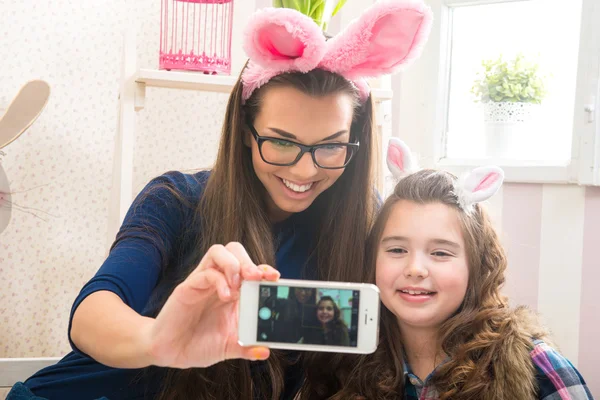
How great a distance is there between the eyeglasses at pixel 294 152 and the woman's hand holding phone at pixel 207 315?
335mm

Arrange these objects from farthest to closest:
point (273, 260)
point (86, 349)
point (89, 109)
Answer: point (89, 109) < point (273, 260) < point (86, 349)

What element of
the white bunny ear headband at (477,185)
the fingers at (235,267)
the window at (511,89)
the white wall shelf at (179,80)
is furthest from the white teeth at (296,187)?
the window at (511,89)

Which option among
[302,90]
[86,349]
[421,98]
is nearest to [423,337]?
[302,90]

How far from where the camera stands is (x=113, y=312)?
90 centimetres

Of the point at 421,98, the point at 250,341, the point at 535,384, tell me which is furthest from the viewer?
the point at 421,98

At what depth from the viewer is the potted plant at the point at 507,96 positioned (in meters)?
2.04

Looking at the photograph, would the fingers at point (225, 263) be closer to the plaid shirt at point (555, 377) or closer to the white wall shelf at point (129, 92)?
the plaid shirt at point (555, 377)

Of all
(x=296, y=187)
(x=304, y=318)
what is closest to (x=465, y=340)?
(x=296, y=187)

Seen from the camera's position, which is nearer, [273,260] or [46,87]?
[273,260]

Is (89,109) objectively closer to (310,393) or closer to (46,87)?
(46,87)

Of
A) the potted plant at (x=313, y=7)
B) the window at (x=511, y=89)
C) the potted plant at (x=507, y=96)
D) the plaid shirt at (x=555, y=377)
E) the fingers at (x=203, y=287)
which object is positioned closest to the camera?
the fingers at (x=203, y=287)

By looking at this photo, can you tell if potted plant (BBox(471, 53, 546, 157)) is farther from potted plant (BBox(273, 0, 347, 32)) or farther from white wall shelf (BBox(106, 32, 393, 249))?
potted plant (BBox(273, 0, 347, 32))

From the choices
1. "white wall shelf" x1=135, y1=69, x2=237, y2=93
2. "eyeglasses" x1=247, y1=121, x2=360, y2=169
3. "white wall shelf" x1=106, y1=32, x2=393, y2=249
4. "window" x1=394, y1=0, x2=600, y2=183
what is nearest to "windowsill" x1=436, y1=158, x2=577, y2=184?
"window" x1=394, y1=0, x2=600, y2=183

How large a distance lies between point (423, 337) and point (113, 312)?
→ 1.88ft
